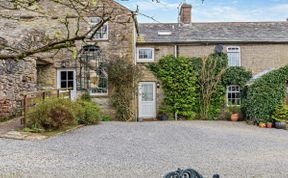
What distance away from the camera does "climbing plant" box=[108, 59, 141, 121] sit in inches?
735

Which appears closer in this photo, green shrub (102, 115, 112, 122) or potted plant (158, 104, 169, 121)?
green shrub (102, 115, 112, 122)

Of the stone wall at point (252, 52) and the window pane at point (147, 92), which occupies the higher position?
the stone wall at point (252, 52)

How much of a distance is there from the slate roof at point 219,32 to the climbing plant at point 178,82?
4.93ft

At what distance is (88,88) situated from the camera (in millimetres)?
19406

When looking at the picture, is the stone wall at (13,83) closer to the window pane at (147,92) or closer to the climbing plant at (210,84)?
the window pane at (147,92)

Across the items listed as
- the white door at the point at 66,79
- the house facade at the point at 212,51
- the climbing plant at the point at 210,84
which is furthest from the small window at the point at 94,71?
the climbing plant at the point at 210,84

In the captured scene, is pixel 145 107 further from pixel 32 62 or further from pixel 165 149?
pixel 165 149

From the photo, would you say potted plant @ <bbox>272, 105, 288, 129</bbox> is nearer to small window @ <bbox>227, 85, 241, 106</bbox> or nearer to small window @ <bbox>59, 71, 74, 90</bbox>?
small window @ <bbox>227, 85, 241, 106</bbox>

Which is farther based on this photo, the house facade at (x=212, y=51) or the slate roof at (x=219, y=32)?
the slate roof at (x=219, y=32)

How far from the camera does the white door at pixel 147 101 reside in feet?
69.4

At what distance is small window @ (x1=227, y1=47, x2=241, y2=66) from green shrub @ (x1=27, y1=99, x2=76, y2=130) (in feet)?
40.4

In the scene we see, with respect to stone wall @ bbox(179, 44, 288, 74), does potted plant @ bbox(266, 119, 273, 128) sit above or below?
below

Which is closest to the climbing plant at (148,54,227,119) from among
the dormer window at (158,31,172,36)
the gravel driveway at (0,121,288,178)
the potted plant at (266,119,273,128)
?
the dormer window at (158,31,172,36)

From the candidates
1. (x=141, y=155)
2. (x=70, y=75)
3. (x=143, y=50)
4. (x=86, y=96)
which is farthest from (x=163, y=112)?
(x=141, y=155)
